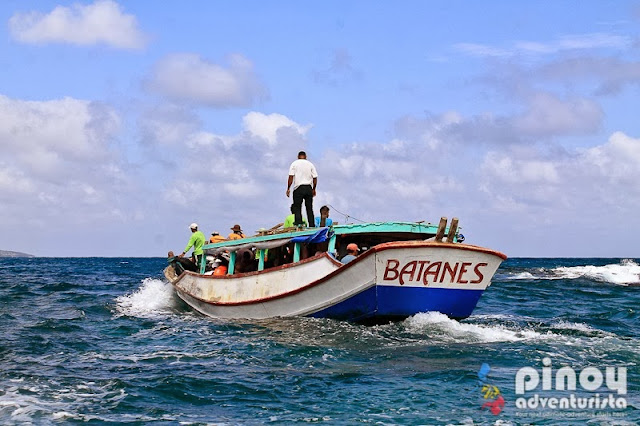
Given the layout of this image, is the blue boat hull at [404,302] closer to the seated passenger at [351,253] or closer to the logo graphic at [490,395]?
the seated passenger at [351,253]

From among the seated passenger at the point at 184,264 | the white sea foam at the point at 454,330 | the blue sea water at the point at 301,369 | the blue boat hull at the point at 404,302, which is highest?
the seated passenger at the point at 184,264

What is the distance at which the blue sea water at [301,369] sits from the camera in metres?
→ 8.86

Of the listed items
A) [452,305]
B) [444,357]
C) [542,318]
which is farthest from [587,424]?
[542,318]

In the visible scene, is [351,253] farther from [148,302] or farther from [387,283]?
[148,302]

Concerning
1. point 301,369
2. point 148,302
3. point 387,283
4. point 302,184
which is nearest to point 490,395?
A: point 301,369

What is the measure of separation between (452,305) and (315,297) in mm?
2939

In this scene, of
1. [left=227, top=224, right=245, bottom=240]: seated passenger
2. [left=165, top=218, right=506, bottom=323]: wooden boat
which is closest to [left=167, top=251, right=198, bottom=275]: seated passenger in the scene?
[left=227, top=224, right=245, bottom=240]: seated passenger

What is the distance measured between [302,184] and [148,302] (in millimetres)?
8997

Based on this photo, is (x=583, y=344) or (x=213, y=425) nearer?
(x=213, y=425)

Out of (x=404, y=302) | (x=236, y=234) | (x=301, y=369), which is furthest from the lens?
(x=236, y=234)

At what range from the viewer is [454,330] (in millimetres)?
14164

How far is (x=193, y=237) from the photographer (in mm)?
21547

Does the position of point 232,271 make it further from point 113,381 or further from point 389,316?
point 113,381

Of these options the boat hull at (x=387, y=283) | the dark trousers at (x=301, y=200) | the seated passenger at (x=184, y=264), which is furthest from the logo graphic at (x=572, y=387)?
the seated passenger at (x=184, y=264)
